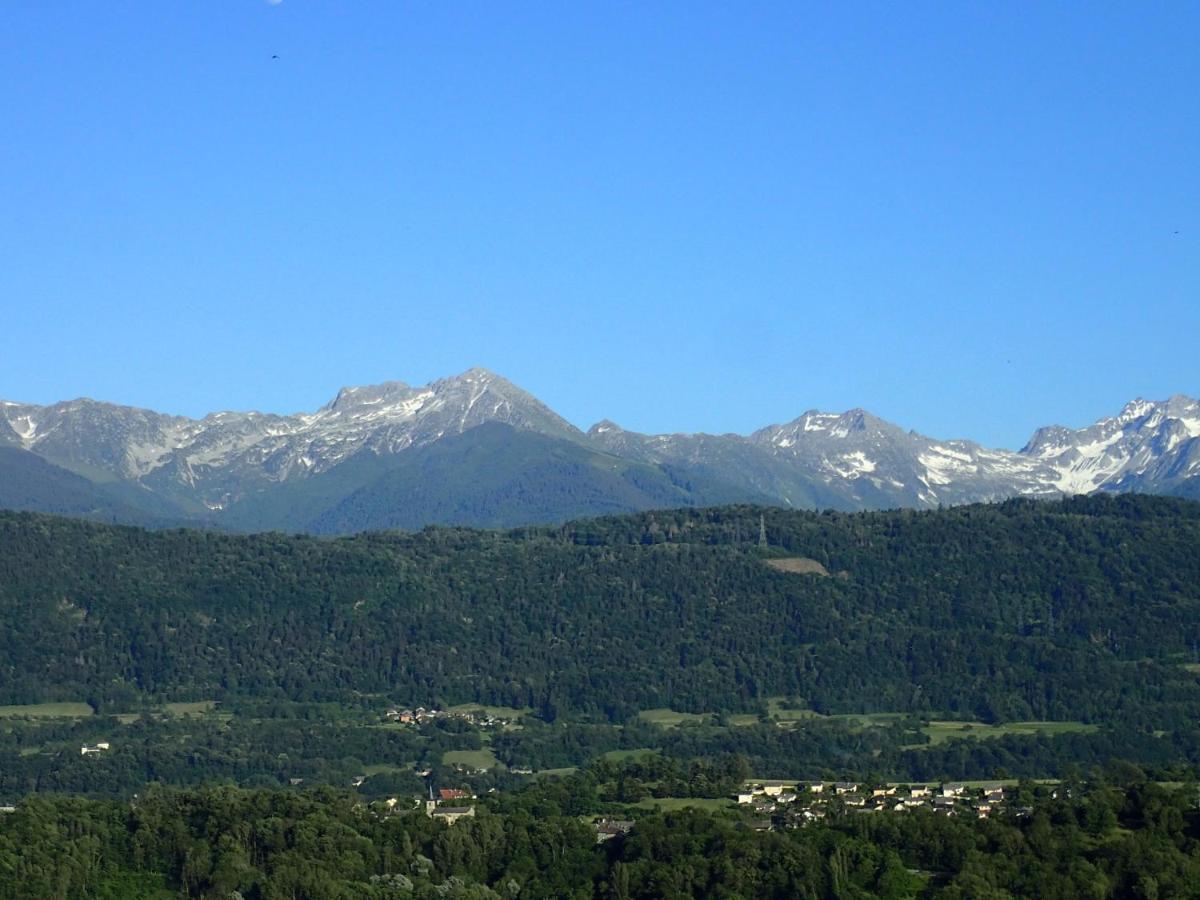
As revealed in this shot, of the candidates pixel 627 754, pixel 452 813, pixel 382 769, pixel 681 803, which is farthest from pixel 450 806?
pixel 627 754

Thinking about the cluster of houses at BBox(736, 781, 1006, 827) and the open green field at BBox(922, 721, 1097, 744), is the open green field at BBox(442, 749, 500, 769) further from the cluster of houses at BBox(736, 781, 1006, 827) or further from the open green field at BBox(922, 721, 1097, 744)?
the cluster of houses at BBox(736, 781, 1006, 827)

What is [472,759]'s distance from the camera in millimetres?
178375

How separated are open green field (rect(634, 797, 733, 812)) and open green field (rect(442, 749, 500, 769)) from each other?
5079cm

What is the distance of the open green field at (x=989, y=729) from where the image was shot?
179 meters

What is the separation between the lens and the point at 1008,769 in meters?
161

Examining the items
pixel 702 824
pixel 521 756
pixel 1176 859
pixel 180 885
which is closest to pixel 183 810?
pixel 180 885

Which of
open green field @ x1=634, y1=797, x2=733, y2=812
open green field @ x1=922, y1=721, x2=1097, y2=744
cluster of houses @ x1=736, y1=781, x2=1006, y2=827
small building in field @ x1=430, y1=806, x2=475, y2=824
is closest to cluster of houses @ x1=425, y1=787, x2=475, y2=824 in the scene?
small building in field @ x1=430, y1=806, x2=475, y2=824

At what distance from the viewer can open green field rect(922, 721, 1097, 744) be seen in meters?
179

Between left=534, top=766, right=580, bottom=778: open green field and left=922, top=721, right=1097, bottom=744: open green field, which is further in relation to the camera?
left=922, top=721, right=1097, bottom=744: open green field

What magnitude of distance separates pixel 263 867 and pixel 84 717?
92.8 metres

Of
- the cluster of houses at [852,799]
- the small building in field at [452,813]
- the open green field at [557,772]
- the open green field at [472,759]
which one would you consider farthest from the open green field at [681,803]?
the open green field at [472,759]

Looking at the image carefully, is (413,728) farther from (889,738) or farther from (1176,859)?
(1176,859)

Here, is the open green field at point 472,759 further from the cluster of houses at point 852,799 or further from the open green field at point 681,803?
the open green field at point 681,803

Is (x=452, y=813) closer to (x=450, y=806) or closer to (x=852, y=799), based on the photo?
(x=450, y=806)
